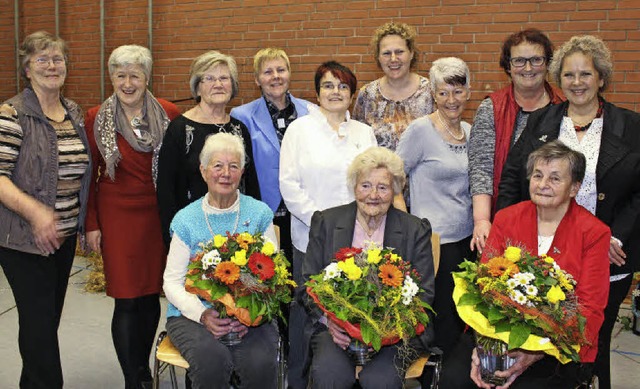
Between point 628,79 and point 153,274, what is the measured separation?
4.01 meters

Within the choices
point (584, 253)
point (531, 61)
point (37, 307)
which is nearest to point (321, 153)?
point (531, 61)

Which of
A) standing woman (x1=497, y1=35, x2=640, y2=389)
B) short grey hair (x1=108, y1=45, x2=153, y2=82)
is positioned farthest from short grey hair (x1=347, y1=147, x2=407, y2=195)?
short grey hair (x1=108, y1=45, x2=153, y2=82)

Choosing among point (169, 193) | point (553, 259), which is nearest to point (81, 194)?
point (169, 193)

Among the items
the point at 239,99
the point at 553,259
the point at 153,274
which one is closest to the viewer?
the point at 553,259

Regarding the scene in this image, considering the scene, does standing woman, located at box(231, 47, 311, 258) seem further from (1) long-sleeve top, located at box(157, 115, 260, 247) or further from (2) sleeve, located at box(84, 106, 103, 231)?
(2) sleeve, located at box(84, 106, 103, 231)

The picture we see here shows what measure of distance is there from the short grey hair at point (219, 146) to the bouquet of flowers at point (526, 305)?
4.19ft

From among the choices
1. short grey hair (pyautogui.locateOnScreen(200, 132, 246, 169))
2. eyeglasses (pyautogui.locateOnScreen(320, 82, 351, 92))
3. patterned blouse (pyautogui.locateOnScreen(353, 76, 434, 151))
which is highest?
eyeglasses (pyautogui.locateOnScreen(320, 82, 351, 92))

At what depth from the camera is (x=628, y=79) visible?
550 cm

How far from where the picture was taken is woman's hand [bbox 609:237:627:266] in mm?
→ 3098

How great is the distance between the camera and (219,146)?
3.32 m

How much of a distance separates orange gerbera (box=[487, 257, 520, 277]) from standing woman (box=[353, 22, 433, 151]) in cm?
136

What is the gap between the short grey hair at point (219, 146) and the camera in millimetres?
3320

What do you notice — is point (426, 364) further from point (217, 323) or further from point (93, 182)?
point (93, 182)

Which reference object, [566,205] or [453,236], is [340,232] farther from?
[566,205]
